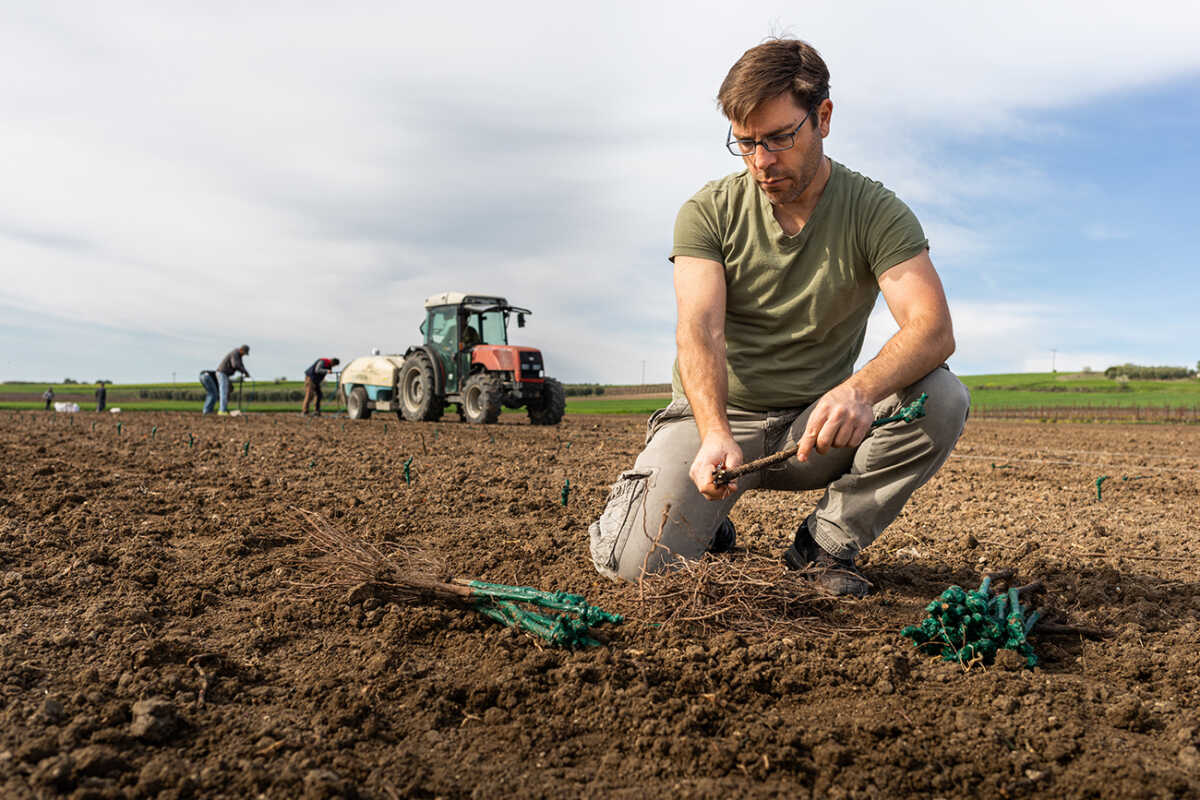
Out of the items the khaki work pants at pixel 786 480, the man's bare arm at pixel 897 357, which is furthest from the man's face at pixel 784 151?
the khaki work pants at pixel 786 480

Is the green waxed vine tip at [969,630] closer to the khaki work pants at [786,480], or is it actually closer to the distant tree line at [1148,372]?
the khaki work pants at [786,480]

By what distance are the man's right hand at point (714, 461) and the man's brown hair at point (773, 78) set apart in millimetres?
1023

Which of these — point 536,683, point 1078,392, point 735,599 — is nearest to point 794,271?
point 735,599

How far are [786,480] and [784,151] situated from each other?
1128 mm

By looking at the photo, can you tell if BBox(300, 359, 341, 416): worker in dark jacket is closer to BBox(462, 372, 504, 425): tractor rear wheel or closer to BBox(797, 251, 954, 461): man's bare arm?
BBox(462, 372, 504, 425): tractor rear wheel

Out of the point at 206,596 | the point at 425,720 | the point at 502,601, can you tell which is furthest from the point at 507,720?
the point at 206,596

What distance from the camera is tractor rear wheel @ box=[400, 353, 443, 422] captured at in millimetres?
12062

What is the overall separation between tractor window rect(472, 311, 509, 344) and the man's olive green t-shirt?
31.3ft

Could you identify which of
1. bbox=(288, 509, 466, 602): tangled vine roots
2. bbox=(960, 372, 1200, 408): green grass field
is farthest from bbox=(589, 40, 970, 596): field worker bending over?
bbox=(960, 372, 1200, 408): green grass field

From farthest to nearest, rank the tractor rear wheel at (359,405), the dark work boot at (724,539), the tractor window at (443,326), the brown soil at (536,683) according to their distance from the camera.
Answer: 1. the tractor rear wheel at (359,405)
2. the tractor window at (443,326)
3. the dark work boot at (724,539)
4. the brown soil at (536,683)

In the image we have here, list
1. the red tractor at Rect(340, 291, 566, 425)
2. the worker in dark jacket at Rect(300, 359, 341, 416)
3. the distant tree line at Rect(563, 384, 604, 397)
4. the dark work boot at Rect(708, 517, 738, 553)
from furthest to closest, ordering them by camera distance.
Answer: the distant tree line at Rect(563, 384, 604, 397), the worker in dark jacket at Rect(300, 359, 341, 416), the red tractor at Rect(340, 291, 566, 425), the dark work boot at Rect(708, 517, 738, 553)

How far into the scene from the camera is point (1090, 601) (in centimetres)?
257

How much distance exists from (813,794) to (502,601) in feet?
3.35

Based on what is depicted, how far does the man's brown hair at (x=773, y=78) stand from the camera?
238cm
